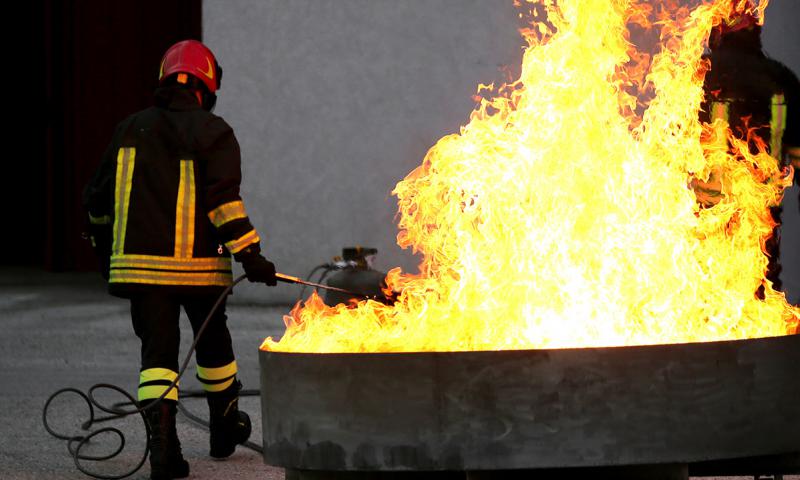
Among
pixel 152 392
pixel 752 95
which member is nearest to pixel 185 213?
pixel 152 392

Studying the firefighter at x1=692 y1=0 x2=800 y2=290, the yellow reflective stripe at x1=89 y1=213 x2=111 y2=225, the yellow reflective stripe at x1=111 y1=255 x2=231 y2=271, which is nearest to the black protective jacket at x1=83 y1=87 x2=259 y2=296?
the yellow reflective stripe at x1=111 y1=255 x2=231 y2=271

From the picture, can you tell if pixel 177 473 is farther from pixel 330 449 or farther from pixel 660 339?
pixel 660 339

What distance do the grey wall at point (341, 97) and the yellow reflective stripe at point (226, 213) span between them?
6.60 metres

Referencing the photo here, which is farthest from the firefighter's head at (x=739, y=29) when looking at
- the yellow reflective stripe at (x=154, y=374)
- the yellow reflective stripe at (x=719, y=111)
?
the yellow reflective stripe at (x=154, y=374)

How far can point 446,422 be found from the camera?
152 inches

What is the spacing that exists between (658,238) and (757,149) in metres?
1.72

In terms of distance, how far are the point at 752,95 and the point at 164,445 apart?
3.03 metres

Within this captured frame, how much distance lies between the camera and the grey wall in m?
11.9

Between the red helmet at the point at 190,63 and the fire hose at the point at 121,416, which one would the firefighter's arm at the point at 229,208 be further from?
the red helmet at the point at 190,63

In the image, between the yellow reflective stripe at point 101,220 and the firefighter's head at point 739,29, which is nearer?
the yellow reflective stripe at point 101,220

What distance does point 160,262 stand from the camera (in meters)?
5.41

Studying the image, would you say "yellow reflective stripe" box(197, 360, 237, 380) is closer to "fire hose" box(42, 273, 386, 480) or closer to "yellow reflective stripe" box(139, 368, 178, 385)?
"fire hose" box(42, 273, 386, 480)

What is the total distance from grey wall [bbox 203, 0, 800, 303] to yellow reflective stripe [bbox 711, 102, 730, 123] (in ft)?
19.3

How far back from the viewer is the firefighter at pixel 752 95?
19.6 feet
